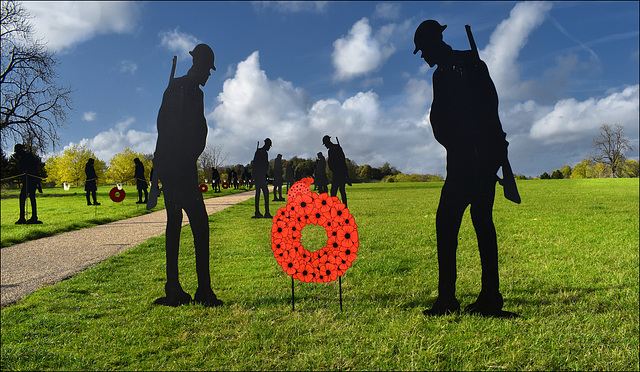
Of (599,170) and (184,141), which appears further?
(599,170)

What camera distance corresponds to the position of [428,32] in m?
2.24

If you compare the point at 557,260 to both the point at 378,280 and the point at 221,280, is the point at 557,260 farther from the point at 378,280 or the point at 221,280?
the point at 221,280

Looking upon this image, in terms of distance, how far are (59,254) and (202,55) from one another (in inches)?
337

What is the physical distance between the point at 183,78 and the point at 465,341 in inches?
118

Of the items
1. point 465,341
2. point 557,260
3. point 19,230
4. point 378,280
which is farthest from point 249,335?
point 19,230

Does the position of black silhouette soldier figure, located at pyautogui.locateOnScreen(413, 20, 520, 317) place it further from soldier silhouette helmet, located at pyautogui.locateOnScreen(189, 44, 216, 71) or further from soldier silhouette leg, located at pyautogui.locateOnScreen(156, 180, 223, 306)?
soldier silhouette leg, located at pyautogui.locateOnScreen(156, 180, 223, 306)

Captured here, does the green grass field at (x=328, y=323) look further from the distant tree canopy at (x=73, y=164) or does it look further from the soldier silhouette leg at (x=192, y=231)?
the distant tree canopy at (x=73, y=164)

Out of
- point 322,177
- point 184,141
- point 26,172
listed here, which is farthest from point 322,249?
point 26,172

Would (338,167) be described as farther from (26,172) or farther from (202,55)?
(26,172)

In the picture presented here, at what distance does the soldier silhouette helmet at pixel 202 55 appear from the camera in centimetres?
247

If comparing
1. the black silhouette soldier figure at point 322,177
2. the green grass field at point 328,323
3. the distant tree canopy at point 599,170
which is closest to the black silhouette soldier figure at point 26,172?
the green grass field at point 328,323

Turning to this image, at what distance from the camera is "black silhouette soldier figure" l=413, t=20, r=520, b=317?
208 centimetres

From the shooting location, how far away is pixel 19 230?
38.0 ft

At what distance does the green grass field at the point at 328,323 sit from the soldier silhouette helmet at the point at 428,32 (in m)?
1.91
